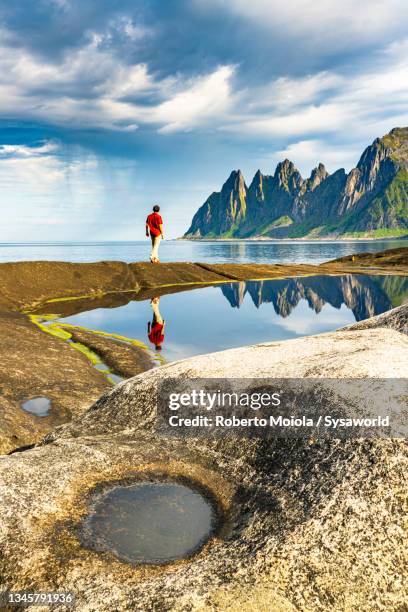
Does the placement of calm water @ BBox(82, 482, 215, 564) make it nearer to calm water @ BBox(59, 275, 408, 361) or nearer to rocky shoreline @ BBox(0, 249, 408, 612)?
rocky shoreline @ BBox(0, 249, 408, 612)

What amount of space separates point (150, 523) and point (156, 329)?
1252 inches

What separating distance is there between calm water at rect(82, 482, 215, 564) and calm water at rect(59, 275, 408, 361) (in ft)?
69.0

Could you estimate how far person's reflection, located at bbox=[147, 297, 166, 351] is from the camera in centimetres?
3557

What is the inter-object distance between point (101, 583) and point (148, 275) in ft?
205

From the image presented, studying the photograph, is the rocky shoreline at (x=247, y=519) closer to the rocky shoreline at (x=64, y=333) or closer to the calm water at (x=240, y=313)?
the rocky shoreline at (x=64, y=333)

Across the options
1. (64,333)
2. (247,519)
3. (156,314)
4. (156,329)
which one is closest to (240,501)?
(247,519)

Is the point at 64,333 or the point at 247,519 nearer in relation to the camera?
the point at 247,519

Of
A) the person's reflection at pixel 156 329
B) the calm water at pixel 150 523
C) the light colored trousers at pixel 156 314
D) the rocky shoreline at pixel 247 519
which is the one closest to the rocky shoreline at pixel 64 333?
the person's reflection at pixel 156 329

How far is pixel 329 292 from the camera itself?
66688mm

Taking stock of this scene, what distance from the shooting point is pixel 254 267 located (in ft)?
283

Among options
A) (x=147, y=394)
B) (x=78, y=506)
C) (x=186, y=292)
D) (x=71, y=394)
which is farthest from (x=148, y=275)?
(x=78, y=506)

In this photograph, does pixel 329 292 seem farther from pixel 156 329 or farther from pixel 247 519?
pixel 247 519

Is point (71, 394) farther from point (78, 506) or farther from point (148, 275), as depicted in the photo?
point (148, 275)

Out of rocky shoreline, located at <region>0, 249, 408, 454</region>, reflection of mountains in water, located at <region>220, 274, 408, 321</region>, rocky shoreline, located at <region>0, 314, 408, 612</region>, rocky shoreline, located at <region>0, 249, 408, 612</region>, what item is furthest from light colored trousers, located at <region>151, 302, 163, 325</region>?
rocky shoreline, located at <region>0, 314, 408, 612</region>
